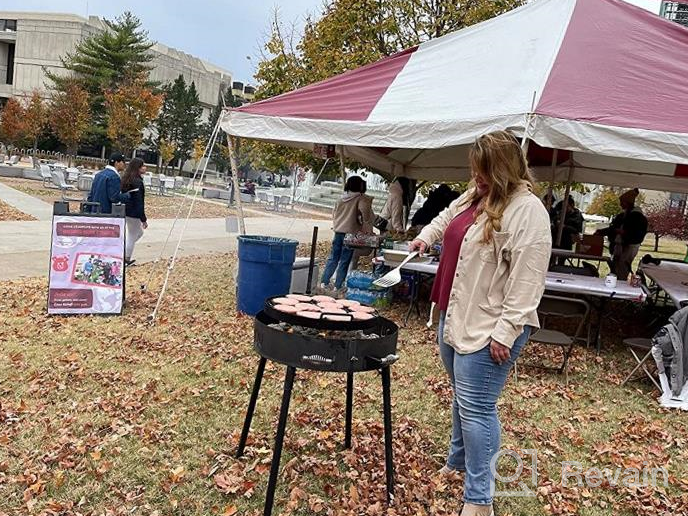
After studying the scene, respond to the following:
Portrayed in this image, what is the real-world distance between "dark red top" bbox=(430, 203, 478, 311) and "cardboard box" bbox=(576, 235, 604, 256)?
946 centimetres

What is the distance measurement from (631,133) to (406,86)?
2729 millimetres

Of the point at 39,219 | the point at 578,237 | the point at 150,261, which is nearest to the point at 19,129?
the point at 39,219

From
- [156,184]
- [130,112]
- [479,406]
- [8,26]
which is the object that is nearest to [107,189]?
[479,406]

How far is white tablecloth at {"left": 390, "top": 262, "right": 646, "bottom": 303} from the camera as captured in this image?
6152mm

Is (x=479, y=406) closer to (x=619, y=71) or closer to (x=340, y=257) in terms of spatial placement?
(x=619, y=71)

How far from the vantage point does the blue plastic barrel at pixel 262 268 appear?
6.70m

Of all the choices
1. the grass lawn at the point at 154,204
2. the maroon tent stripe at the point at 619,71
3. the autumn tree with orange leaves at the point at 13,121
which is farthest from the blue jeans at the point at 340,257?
the autumn tree with orange leaves at the point at 13,121

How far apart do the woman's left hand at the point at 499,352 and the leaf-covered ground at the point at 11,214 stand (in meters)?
13.8

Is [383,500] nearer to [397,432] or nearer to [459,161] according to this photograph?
[397,432]

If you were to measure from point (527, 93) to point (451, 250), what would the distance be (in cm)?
381

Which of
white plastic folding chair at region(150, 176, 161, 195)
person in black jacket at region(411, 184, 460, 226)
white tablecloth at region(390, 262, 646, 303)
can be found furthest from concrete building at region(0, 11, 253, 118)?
white tablecloth at region(390, 262, 646, 303)

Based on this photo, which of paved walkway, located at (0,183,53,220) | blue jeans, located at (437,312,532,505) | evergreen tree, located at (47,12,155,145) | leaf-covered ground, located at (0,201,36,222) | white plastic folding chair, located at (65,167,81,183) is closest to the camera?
blue jeans, located at (437,312,532,505)

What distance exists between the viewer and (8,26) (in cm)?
6494

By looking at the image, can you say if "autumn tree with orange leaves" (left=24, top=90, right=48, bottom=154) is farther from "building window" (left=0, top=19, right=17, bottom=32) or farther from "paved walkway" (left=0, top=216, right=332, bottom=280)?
"building window" (left=0, top=19, right=17, bottom=32)
